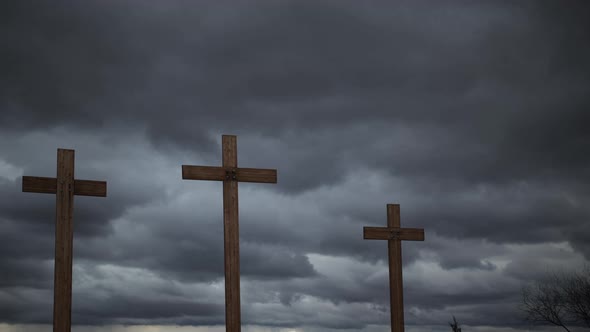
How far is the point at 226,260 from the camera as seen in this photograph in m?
17.0

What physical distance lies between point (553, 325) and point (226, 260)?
24464mm

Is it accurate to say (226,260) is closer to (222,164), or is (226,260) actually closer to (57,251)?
(222,164)

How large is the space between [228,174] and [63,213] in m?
4.15

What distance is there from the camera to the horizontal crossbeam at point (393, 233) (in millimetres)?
22391

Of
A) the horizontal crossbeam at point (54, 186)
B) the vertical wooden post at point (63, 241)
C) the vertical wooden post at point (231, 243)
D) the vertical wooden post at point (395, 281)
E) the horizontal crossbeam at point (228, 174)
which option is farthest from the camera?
the vertical wooden post at point (395, 281)

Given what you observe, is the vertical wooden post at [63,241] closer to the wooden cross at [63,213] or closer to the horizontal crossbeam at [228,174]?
the wooden cross at [63,213]

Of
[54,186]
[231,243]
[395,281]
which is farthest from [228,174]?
[395,281]

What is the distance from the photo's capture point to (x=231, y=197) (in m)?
17.6

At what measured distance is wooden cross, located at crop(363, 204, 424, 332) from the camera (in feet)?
72.4

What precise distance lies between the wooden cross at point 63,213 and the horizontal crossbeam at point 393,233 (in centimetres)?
873

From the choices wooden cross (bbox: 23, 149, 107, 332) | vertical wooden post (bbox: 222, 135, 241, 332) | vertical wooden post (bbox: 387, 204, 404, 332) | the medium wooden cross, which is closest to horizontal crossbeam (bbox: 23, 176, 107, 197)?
wooden cross (bbox: 23, 149, 107, 332)

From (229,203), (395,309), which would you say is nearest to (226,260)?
(229,203)

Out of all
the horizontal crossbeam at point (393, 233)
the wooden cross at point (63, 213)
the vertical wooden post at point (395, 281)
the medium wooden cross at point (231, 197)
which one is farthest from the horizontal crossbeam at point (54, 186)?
the vertical wooden post at point (395, 281)

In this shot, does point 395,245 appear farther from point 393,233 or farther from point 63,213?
point 63,213
